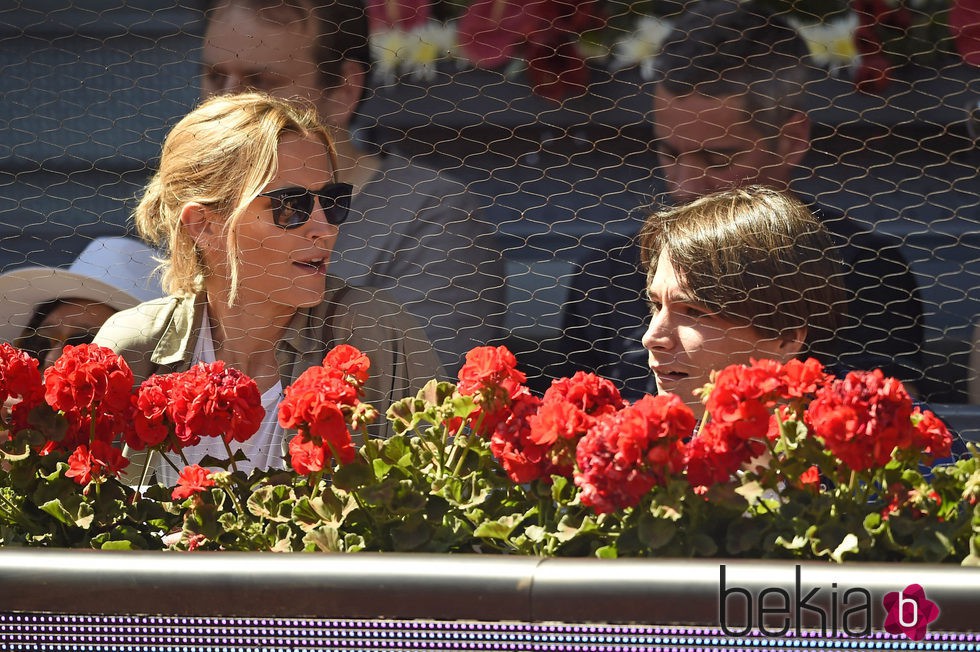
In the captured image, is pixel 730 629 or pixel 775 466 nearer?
pixel 730 629

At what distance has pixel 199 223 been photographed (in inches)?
74.1

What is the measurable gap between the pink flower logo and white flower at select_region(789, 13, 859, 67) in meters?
1.15

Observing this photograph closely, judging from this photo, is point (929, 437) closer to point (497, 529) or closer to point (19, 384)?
point (497, 529)

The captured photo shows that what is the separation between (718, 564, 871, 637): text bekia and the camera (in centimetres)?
108

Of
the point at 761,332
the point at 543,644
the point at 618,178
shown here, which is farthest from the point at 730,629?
the point at 618,178

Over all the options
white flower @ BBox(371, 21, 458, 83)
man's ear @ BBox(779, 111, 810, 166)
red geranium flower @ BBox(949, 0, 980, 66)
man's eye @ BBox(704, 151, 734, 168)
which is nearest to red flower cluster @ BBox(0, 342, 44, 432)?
white flower @ BBox(371, 21, 458, 83)

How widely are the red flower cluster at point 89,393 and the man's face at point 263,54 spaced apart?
0.81m

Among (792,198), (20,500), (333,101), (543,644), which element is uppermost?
(333,101)

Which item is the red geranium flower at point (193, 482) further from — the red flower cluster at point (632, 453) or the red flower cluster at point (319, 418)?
the red flower cluster at point (632, 453)

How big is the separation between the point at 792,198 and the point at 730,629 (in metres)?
0.81

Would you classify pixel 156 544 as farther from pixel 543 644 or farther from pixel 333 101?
pixel 333 101

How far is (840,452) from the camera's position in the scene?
1.21 m

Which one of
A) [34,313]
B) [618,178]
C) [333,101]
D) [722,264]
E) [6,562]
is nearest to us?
[6,562]

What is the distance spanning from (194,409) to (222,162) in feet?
1.86
